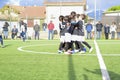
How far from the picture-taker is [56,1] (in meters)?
61.6

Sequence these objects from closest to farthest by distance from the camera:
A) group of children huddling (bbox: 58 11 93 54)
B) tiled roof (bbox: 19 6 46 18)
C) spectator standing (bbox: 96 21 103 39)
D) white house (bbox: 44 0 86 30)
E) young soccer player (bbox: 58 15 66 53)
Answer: group of children huddling (bbox: 58 11 93 54)
young soccer player (bbox: 58 15 66 53)
spectator standing (bbox: 96 21 103 39)
white house (bbox: 44 0 86 30)
tiled roof (bbox: 19 6 46 18)

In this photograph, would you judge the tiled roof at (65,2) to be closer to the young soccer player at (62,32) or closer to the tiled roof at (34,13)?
the tiled roof at (34,13)

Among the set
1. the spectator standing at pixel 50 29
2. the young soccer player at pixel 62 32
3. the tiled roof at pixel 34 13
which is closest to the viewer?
Result: the young soccer player at pixel 62 32

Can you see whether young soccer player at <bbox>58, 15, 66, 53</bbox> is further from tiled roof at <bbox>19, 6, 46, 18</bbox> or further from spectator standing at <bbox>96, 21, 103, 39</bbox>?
tiled roof at <bbox>19, 6, 46, 18</bbox>

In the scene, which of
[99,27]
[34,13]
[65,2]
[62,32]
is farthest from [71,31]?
[34,13]

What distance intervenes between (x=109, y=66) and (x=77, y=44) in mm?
4993

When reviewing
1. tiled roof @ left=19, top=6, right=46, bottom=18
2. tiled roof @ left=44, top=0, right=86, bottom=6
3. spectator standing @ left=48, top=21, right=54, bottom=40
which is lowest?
spectator standing @ left=48, top=21, right=54, bottom=40

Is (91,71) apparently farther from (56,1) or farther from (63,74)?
(56,1)

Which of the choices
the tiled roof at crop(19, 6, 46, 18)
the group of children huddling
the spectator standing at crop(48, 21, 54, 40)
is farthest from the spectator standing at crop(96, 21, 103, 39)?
the tiled roof at crop(19, 6, 46, 18)

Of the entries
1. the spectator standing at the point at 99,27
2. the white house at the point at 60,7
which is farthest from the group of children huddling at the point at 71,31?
the white house at the point at 60,7

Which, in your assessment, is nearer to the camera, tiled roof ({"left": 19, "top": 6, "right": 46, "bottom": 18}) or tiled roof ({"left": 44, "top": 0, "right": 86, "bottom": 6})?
tiled roof ({"left": 44, "top": 0, "right": 86, "bottom": 6})

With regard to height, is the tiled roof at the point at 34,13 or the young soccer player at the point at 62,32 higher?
the tiled roof at the point at 34,13

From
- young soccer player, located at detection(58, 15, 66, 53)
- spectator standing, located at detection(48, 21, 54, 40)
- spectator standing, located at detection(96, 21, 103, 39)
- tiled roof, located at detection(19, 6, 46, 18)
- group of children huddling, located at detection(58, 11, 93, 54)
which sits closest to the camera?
Answer: group of children huddling, located at detection(58, 11, 93, 54)

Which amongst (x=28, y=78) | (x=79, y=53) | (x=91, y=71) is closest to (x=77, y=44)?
(x=79, y=53)
